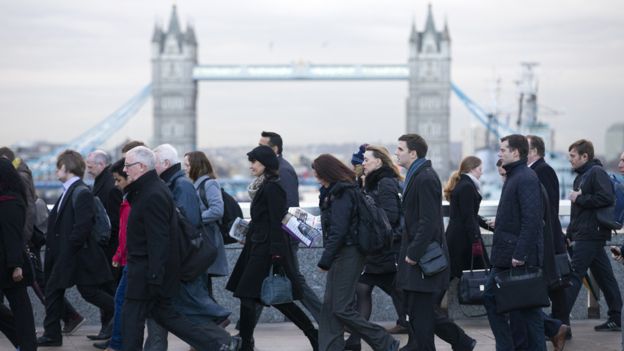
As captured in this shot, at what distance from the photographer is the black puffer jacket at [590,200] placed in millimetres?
7578

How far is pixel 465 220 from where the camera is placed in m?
7.42

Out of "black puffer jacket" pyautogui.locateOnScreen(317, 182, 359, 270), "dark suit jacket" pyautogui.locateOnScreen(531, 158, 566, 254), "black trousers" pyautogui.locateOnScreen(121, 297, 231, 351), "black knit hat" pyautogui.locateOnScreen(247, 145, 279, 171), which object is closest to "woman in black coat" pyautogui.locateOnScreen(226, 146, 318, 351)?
"black knit hat" pyautogui.locateOnScreen(247, 145, 279, 171)

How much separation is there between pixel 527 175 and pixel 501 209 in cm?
22

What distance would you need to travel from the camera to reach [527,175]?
616cm

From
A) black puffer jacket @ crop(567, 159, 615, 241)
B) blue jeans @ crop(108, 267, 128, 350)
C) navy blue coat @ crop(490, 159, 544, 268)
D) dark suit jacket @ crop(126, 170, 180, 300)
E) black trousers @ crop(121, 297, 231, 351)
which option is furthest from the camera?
black puffer jacket @ crop(567, 159, 615, 241)

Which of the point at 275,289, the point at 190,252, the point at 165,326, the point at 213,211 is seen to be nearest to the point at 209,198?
the point at 213,211

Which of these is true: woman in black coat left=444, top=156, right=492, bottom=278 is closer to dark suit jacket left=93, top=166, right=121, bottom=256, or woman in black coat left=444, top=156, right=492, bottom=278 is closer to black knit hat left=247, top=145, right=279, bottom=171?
black knit hat left=247, top=145, right=279, bottom=171

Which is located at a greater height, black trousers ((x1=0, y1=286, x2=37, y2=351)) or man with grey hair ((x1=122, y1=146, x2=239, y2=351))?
man with grey hair ((x1=122, y1=146, x2=239, y2=351))

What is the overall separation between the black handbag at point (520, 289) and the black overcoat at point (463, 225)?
4.06ft

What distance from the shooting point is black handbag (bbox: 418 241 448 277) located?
614 centimetres

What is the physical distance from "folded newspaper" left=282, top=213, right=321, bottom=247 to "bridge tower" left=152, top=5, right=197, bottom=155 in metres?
103

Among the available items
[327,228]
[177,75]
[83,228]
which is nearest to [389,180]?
[327,228]

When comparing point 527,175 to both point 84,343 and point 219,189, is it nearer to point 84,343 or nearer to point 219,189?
point 219,189

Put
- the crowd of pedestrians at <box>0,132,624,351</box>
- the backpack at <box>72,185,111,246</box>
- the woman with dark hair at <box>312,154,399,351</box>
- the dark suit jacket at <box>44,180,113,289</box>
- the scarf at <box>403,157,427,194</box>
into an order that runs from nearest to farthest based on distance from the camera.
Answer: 1. the crowd of pedestrians at <box>0,132,624,351</box>
2. the woman with dark hair at <box>312,154,399,351</box>
3. the scarf at <box>403,157,427,194</box>
4. the dark suit jacket at <box>44,180,113,289</box>
5. the backpack at <box>72,185,111,246</box>
